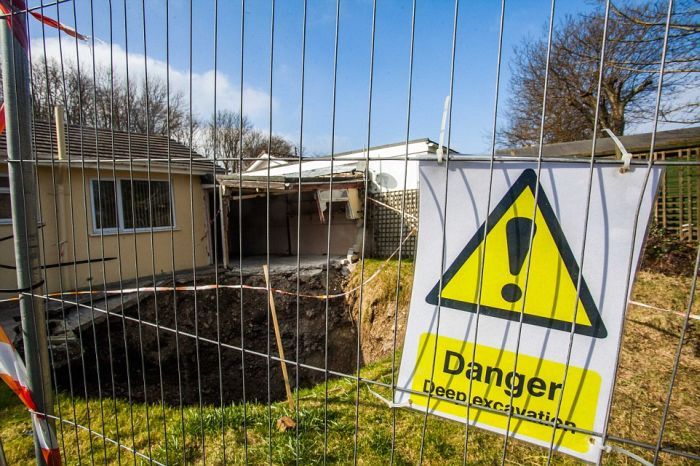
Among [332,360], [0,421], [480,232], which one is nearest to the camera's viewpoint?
[480,232]

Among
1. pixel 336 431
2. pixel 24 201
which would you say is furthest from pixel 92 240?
pixel 336 431

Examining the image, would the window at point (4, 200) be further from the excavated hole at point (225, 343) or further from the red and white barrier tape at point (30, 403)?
the red and white barrier tape at point (30, 403)

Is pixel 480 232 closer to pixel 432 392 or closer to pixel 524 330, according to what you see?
pixel 524 330

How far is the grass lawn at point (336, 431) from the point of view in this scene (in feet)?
7.05

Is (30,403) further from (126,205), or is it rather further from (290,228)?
(290,228)

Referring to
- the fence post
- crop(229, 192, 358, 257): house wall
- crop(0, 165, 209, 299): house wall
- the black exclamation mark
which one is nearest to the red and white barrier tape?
the fence post

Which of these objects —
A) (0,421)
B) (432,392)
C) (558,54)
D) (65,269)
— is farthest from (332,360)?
(558,54)

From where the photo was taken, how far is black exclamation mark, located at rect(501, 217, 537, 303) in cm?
100

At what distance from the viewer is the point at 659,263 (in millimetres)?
5449

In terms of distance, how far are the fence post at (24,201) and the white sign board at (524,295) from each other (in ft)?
6.50

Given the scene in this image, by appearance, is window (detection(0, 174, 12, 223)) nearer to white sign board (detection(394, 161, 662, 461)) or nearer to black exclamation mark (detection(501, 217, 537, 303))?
white sign board (detection(394, 161, 662, 461))

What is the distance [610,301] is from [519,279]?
0.71ft

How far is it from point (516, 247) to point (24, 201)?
7.46 ft

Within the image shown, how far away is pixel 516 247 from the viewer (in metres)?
1.02
